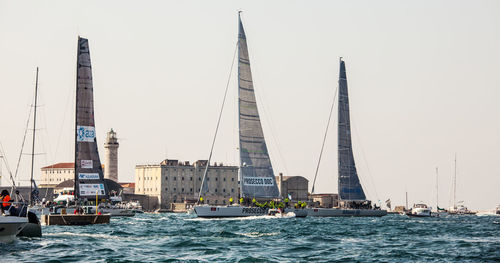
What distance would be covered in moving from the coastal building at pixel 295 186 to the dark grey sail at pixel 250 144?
11164cm

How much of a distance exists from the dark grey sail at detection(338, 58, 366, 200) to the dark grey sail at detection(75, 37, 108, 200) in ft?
109

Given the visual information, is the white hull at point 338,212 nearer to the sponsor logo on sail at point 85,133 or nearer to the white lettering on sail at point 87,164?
the white lettering on sail at point 87,164

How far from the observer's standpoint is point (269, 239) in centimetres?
4116

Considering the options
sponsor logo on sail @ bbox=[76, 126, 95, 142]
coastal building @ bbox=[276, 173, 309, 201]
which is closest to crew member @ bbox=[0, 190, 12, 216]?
sponsor logo on sail @ bbox=[76, 126, 95, 142]

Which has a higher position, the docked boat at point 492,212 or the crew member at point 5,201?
the crew member at point 5,201

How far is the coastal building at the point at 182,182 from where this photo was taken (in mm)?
184125

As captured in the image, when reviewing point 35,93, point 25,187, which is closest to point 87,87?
point 35,93

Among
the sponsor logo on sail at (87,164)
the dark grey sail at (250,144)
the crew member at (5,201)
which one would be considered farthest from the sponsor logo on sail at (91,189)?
the crew member at (5,201)

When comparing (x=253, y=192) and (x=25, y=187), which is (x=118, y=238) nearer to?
(x=253, y=192)

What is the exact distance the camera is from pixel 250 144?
7825 centimetres

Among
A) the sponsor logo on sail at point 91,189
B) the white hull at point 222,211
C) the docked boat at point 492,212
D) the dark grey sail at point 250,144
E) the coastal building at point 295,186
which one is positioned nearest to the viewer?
the sponsor logo on sail at point 91,189

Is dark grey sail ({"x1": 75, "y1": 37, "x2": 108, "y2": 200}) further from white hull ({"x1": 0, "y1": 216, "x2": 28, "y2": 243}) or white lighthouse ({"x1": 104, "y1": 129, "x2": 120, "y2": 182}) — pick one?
white lighthouse ({"x1": 104, "y1": 129, "x2": 120, "y2": 182})

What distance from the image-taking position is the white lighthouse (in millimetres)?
181500

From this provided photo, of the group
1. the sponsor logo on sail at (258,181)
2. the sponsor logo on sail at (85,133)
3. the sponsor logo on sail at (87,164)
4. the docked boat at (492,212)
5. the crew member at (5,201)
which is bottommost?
the docked boat at (492,212)
